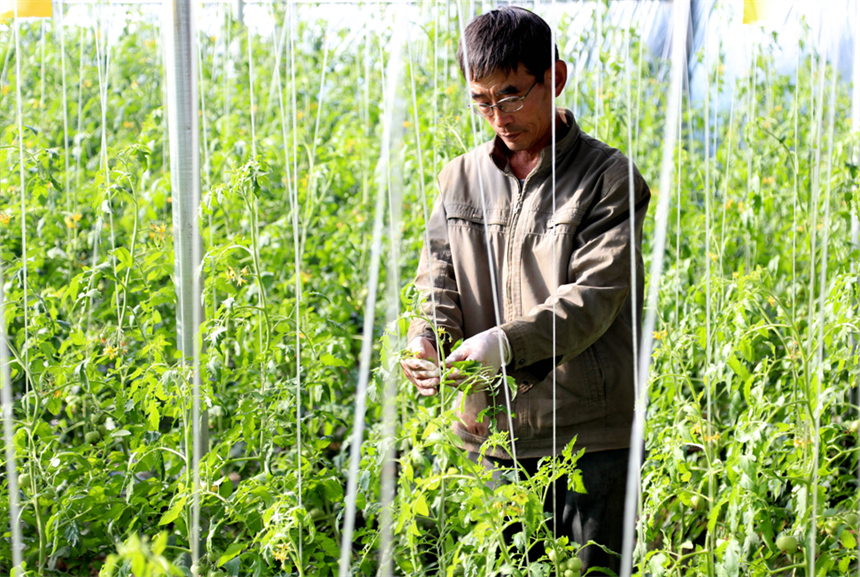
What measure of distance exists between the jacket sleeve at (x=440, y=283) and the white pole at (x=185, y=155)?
15.3 inches

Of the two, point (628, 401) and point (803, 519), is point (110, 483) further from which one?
point (803, 519)

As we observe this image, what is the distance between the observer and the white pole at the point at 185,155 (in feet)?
4.27

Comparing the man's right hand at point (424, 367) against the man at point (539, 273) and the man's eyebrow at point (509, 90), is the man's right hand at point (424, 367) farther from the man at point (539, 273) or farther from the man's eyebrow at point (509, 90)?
the man's eyebrow at point (509, 90)

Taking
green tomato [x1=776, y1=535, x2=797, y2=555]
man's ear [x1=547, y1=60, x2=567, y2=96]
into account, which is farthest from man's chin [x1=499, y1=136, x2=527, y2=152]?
green tomato [x1=776, y1=535, x2=797, y2=555]

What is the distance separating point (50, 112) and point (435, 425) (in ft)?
8.25

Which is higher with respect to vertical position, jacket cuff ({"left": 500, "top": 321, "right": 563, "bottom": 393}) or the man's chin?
the man's chin

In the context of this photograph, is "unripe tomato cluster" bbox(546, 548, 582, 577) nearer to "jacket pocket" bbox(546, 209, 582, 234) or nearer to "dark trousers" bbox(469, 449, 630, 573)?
"dark trousers" bbox(469, 449, 630, 573)

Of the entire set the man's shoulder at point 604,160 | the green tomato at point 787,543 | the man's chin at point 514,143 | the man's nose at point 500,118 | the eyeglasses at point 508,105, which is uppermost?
the eyeglasses at point 508,105

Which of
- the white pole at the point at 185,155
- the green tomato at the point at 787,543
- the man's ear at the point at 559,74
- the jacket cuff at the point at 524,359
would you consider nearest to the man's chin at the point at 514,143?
the man's ear at the point at 559,74

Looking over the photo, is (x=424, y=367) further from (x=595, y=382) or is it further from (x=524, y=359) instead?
(x=595, y=382)

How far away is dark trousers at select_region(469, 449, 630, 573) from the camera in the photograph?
1372mm

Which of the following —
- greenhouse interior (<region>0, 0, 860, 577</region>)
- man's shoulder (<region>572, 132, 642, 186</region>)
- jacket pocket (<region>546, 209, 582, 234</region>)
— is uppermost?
man's shoulder (<region>572, 132, 642, 186</region>)

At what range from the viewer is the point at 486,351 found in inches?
46.2

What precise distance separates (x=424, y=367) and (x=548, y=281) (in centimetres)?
28
